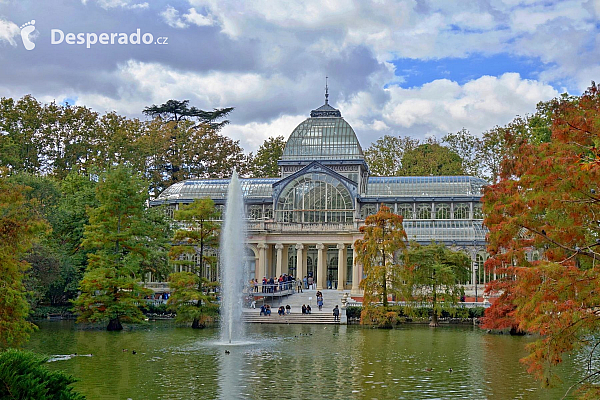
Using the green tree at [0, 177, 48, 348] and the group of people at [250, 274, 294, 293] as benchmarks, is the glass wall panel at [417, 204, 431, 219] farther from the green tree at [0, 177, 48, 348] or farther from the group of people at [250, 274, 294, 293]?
the green tree at [0, 177, 48, 348]

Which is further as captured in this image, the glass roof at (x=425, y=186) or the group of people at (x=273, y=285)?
the glass roof at (x=425, y=186)

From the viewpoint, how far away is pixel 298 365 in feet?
85.3

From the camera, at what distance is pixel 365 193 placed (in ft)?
211

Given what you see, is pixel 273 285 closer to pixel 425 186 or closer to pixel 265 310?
pixel 265 310

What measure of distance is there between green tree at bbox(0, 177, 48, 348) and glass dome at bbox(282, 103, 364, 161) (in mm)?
42726

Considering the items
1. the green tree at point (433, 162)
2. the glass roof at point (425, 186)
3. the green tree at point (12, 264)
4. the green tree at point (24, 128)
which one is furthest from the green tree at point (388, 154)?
the green tree at point (12, 264)

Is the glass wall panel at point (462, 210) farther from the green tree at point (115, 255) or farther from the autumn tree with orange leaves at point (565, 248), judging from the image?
the autumn tree with orange leaves at point (565, 248)

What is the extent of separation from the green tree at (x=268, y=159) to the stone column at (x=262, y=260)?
933 inches

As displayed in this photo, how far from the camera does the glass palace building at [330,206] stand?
197 feet

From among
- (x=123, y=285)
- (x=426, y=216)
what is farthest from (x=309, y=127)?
(x=123, y=285)

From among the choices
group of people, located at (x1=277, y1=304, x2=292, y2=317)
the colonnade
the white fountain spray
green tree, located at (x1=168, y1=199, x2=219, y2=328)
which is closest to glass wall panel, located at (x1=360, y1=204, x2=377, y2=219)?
the colonnade

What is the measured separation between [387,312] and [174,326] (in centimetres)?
1239

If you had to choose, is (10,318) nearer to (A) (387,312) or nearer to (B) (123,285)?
(B) (123,285)

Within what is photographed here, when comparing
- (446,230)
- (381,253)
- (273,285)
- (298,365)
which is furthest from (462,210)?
(298,365)
